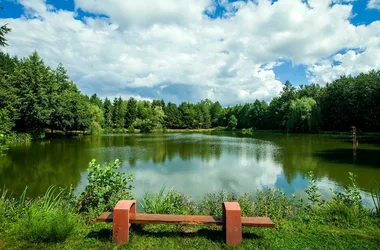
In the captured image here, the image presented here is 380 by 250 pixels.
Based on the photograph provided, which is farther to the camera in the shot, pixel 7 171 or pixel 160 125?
pixel 160 125

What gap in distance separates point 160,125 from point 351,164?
171ft

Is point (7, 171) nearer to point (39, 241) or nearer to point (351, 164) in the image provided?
point (39, 241)

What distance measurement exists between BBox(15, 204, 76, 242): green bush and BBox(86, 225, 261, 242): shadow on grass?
0.38 metres

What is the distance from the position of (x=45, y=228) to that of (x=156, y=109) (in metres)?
64.0

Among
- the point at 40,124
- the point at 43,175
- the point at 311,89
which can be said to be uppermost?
the point at 311,89

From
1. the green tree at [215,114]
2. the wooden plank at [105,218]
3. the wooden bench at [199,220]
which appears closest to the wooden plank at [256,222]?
the wooden bench at [199,220]

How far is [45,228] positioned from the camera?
3.62 metres

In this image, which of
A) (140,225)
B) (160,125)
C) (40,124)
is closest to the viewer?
(140,225)

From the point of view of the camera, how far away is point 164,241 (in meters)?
3.69

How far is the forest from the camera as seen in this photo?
28.4 metres

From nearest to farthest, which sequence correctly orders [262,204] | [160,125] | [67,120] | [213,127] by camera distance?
[262,204]
[67,120]
[160,125]
[213,127]

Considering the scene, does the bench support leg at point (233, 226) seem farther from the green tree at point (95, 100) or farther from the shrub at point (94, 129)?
the green tree at point (95, 100)

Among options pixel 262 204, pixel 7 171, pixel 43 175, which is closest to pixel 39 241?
pixel 262 204

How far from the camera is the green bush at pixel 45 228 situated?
3600 mm
